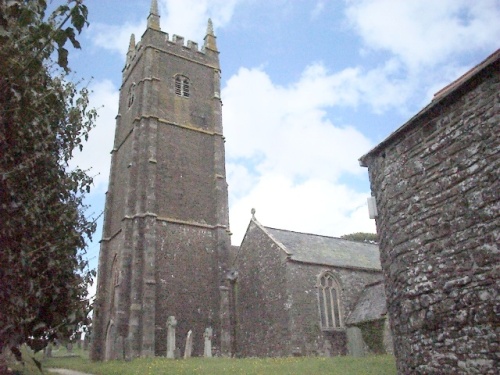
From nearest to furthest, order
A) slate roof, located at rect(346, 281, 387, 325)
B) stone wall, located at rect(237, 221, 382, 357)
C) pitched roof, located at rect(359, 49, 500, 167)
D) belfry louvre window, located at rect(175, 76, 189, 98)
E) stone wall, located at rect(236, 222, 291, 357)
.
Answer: pitched roof, located at rect(359, 49, 500, 167)
slate roof, located at rect(346, 281, 387, 325)
stone wall, located at rect(237, 221, 382, 357)
stone wall, located at rect(236, 222, 291, 357)
belfry louvre window, located at rect(175, 76, 189, 98)

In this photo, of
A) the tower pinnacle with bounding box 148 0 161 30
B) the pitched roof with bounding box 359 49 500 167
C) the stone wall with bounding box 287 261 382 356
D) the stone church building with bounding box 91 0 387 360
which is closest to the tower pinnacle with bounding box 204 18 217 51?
the stone church building with bounding box 91 0 387 360

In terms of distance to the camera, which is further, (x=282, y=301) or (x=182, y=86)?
(x=182, y=86)

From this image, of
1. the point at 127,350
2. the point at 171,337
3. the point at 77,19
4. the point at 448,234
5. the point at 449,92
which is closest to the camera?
the point at 77,19

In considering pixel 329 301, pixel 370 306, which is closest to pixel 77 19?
pixel 370 306

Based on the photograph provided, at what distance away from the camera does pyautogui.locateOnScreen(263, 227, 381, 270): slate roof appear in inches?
876

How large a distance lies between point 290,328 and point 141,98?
17925 mm

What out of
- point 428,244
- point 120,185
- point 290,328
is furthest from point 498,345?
point 120,185

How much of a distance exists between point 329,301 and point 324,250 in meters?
3.28

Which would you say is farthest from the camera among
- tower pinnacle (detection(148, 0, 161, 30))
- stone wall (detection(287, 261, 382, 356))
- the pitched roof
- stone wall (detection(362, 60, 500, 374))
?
tower pinnacle (detection(148, 0, 161, 30))

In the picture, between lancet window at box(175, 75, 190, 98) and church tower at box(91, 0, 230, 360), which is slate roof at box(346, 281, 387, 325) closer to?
church tower at box(91, 0, 230, 360)

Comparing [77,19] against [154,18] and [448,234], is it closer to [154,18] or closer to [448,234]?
[448,234]

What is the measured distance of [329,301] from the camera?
21.5 metres

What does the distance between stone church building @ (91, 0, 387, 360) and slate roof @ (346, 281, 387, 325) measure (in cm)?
7

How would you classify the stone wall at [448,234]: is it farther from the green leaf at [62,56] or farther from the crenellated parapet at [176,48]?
the crenellated parapet at [176,48]
